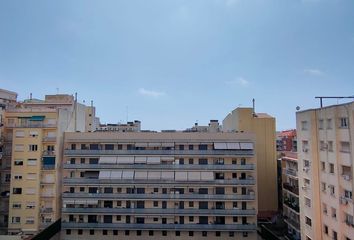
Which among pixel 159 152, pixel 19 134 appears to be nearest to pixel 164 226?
pixel 159 152

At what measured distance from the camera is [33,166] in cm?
4288

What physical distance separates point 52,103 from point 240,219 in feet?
119

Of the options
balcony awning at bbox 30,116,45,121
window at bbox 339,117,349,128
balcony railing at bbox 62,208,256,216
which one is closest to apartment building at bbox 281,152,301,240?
balcony railing at bbox 62,208,256,216

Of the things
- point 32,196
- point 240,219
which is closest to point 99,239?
point 32,196

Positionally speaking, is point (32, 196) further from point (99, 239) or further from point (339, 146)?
point (339, 146)

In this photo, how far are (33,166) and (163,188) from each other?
60.0 feet

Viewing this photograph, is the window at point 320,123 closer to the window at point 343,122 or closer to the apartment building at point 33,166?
the window at point 343,122

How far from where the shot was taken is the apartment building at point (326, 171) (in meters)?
25.4

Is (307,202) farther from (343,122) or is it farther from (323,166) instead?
(343,122)

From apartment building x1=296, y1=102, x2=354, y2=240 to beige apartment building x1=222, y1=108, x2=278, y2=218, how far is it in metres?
14.2

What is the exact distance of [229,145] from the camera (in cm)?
4453

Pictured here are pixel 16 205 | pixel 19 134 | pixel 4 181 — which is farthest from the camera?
pixel 4 181

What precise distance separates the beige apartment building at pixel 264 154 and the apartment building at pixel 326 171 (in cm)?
1422

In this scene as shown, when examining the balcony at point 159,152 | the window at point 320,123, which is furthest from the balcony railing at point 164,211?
the window at point 320,123
